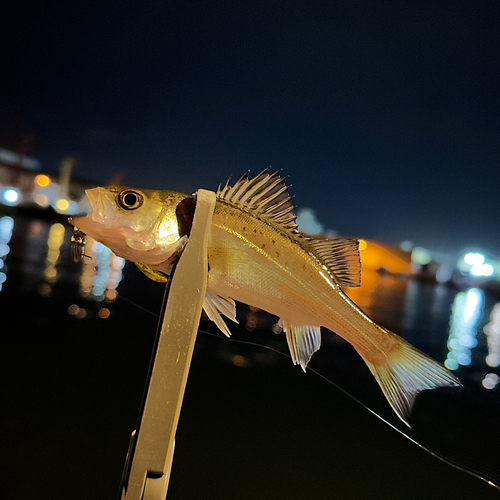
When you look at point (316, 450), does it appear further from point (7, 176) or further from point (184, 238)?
point (7, 176)

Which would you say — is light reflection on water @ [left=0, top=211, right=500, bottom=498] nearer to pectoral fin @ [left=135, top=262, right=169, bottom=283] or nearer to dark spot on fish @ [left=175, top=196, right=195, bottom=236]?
pectoral fin @ [left=135, top=262, right=169, bottom=283]

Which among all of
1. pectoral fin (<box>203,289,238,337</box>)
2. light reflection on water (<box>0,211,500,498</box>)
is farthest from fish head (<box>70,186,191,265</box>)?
light reflection on water (<box>0,211,500,498</box>)

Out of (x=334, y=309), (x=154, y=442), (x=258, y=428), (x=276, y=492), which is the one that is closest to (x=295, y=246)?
(x=334, y=309)


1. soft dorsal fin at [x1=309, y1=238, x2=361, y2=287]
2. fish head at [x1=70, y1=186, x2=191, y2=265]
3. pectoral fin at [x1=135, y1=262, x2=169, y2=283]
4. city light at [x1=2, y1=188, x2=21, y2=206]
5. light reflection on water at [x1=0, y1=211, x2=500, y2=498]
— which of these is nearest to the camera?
fish head at [x1=70, y1=186, x2=191, y2=265]

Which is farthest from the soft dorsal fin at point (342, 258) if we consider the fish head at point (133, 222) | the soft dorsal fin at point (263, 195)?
the fish head at point (133, 222)

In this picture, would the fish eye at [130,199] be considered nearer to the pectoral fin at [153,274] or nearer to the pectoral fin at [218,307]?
the pectoral fin at [153,274]

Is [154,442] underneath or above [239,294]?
underneath
